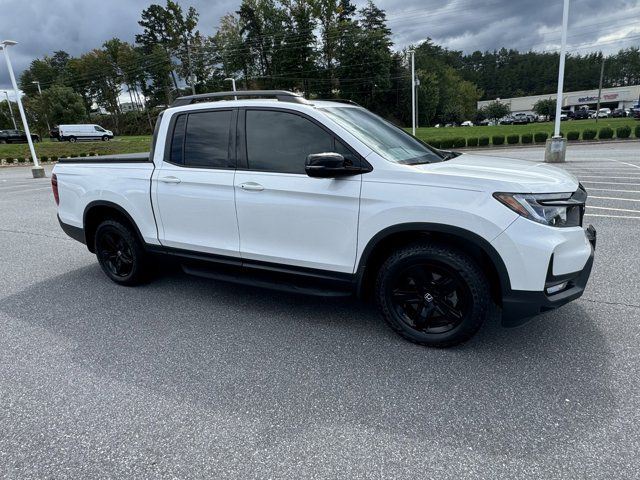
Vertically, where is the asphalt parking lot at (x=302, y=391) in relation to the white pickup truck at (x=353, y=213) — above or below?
below

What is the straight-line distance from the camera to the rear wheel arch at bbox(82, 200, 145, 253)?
4.50 meters

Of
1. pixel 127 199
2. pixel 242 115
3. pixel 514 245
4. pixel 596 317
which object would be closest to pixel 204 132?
pixel 242 115

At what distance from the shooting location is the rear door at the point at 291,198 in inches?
128

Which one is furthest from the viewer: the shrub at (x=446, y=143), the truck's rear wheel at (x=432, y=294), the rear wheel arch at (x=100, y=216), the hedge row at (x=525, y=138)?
the shrub at (x=446, y=143)

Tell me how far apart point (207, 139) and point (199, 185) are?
1.45 feet

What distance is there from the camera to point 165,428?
248cm

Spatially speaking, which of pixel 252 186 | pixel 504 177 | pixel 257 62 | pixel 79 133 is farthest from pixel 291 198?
pixel 257 62

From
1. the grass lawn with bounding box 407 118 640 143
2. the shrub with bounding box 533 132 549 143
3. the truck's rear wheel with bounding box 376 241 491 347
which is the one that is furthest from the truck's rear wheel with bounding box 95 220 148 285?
the grass lawn with bounding box 407 118 640 143

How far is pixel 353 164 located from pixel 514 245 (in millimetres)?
1261

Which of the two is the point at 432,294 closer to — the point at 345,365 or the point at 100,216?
→ the point at 345,365

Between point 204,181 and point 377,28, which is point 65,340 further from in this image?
point 377,28

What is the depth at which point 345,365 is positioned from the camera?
3.07m

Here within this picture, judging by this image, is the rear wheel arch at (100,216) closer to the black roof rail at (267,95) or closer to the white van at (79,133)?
the black roof rail at (267,95)

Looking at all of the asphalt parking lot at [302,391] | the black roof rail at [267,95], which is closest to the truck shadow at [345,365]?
the asphalt parking lot at [302,391]
